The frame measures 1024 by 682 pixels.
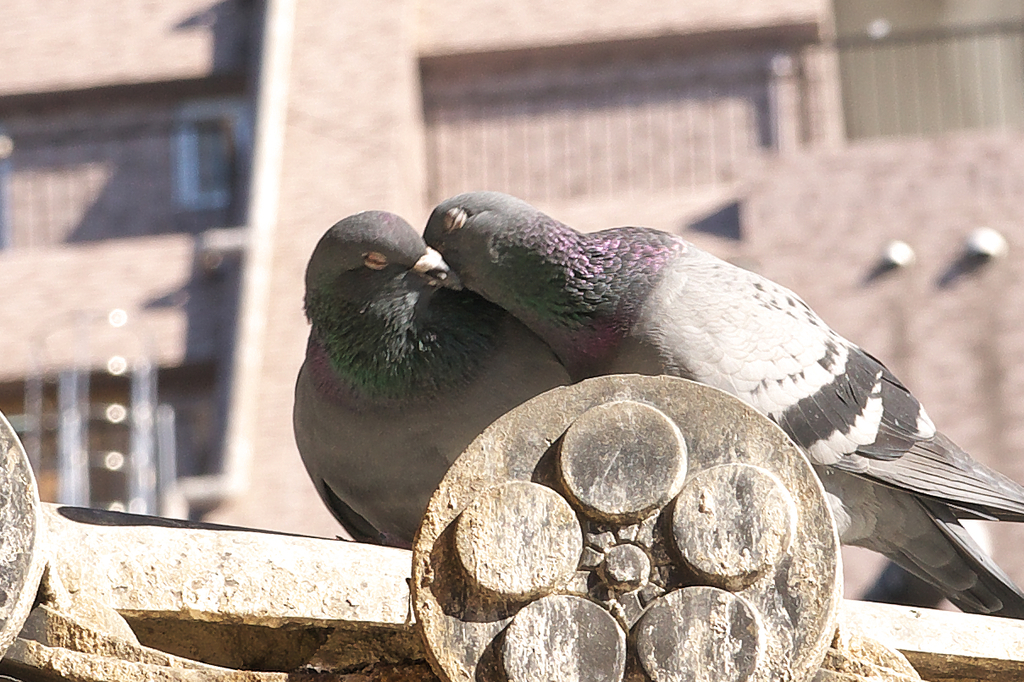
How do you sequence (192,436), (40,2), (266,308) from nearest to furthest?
(266,308) < (192,436) < (40,2)

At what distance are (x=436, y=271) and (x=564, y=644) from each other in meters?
1.42

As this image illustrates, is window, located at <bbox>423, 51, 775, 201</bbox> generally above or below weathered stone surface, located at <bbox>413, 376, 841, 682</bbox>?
above

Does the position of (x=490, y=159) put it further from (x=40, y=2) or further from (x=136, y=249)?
(x=40, y=2)

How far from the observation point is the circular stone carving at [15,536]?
2.35 metres

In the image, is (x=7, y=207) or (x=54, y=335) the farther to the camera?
(x=7, y=207)

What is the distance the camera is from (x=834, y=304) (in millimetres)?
11352

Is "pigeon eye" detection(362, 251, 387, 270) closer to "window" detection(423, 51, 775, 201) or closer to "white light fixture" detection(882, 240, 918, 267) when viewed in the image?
"white light fixture" detection(882, 240, 918, 267)

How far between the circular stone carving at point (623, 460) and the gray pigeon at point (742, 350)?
854mm

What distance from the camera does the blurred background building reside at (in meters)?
11.3

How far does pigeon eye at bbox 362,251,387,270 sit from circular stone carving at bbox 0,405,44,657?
4.17 feet

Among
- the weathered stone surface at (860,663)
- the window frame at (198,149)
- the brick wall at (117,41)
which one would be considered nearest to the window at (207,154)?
the window frame at (198,149)

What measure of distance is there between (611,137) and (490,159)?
1.16 meters

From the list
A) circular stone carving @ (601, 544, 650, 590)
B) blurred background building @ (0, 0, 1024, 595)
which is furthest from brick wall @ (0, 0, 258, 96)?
circular stone carving @ (601, 544, 650, 590)

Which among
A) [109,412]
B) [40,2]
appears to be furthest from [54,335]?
[40,2]
